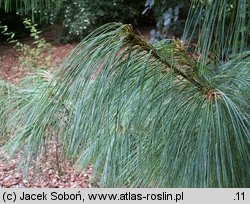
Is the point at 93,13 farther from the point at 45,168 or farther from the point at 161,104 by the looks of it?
the point at 161,104

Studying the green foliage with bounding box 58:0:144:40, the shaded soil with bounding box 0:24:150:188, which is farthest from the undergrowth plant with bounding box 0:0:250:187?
the green foliage with bounding box 58:0:144:40

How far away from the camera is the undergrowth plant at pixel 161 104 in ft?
2.36

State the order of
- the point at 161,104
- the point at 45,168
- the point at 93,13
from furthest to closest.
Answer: the point at 93,13, the point at 45,168, the point at 161,104

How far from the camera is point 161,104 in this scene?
79 centimetres

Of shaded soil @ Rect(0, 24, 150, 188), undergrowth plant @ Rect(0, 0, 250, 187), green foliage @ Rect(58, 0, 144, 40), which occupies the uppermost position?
undergrowth plant @ Rect(0, 0, 250, 187)

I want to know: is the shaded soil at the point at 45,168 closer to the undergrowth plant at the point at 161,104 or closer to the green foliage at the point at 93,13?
the green foliage at the point at 93,13

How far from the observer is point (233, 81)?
829 millimetres

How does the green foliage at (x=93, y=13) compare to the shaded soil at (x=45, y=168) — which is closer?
the shaded soil at (x=45, y=168)

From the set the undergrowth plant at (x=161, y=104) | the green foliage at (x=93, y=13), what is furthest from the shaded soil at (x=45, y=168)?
the undergrowth plant at (x=161, y=104)

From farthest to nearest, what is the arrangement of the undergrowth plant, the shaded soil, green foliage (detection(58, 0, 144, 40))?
1. green foliage (detection(58, 0, 144, 40))
2. the shaded soil
3. the undergrowth plant

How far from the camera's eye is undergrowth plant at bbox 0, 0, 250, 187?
72 cm

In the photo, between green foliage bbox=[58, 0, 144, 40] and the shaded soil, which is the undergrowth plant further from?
green foliage bbox=[58, 0, 144, 40]

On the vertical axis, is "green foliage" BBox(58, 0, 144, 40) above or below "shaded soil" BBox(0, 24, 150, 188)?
above

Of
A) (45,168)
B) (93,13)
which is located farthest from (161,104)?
(93,13)
